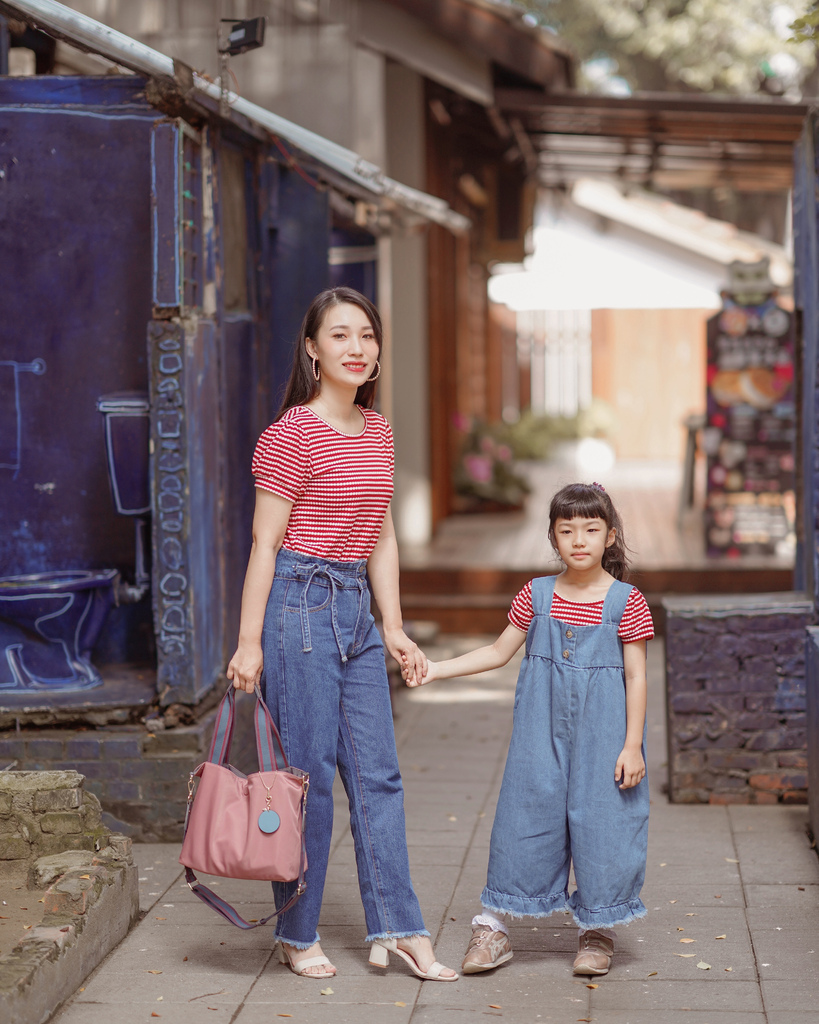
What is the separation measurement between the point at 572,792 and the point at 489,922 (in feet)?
1.58

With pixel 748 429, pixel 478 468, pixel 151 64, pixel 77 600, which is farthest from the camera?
pixel 478 468

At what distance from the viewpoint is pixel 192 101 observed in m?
5.08

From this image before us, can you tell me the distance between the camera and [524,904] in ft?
12.8

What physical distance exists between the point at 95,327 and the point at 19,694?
5.08ft

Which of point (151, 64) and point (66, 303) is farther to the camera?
point (66, 303)

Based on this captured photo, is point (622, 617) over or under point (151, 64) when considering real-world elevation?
under

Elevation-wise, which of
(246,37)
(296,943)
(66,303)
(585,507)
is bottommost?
(296,943)

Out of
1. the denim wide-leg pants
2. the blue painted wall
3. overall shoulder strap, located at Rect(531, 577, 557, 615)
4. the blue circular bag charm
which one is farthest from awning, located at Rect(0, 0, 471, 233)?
the blue circular bag charm

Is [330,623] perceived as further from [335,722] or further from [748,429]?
[748,429]

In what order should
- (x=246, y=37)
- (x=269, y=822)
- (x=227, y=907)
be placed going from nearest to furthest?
(x=269, y=822) < (x=227, y=907) < (x=246, y=37)

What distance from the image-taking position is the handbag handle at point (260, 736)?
12.3 ft

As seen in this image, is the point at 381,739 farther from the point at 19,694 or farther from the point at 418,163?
the point at 418,163

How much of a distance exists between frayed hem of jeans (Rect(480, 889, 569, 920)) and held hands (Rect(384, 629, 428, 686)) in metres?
0.67

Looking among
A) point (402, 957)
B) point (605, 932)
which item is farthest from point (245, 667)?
point (605, 932)
